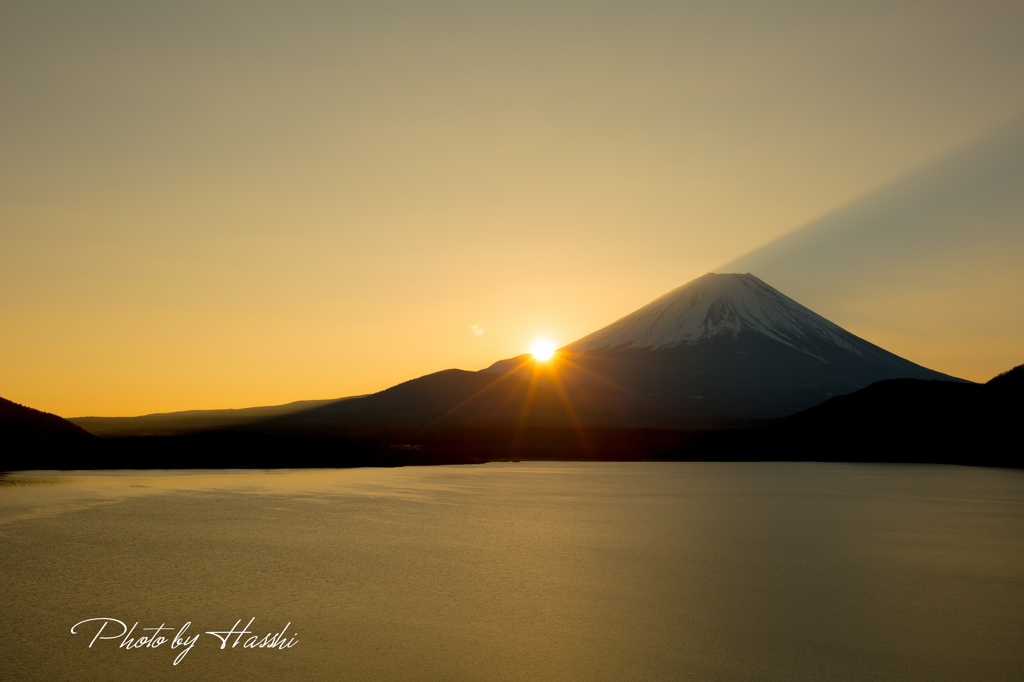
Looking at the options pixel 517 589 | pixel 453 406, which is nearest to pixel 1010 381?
pixel 517 589

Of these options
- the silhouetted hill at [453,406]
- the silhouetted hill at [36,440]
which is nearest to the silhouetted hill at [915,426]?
the silhouetted hill at [453,406]

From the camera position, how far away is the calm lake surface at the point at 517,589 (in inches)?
444

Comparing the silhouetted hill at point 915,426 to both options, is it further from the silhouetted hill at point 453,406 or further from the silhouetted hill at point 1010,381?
the silhouetted hill at point 453,406

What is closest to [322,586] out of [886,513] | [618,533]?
[618,533]

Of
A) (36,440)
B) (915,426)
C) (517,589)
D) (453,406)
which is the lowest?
(517,589)

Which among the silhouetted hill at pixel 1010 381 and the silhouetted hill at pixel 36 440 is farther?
the silhouetted hill at pixel 1010 381

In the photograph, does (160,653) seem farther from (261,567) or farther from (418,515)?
(418,515)

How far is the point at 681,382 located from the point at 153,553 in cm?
18728

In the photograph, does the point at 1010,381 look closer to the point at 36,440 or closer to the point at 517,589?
the point at 517,589

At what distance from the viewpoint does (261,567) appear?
18.1 meters

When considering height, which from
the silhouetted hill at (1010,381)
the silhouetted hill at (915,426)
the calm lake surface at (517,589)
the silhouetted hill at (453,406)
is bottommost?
the calm lake surface at (517,589)

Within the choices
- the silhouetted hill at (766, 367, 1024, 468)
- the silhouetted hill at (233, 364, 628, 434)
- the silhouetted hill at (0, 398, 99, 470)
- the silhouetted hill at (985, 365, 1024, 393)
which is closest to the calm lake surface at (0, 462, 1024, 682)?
the silhouetted hill at (0, 398, 99, 470)

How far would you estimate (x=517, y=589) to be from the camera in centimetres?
1609

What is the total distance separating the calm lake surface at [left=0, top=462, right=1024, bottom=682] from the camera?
444 inches
